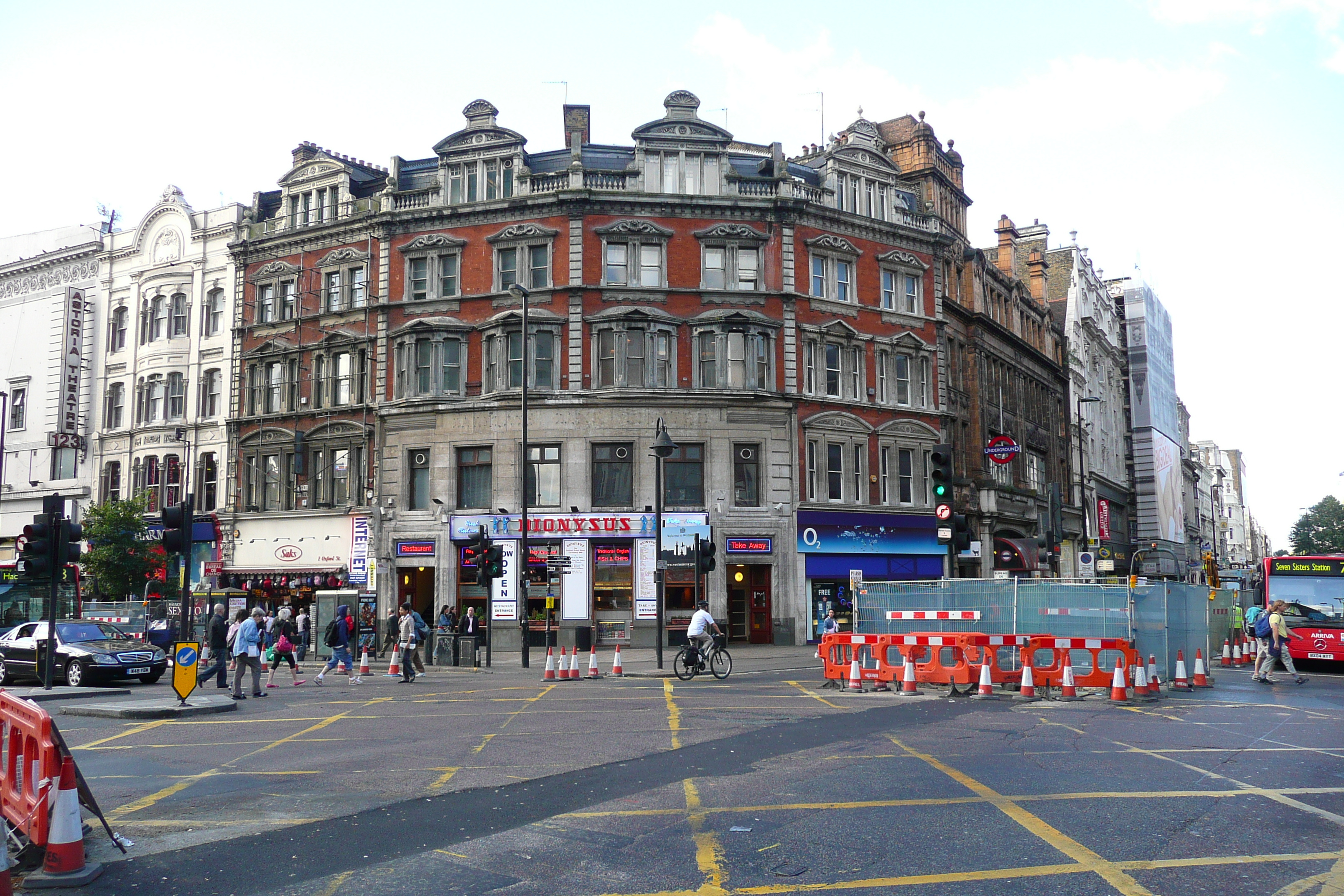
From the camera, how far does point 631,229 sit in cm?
3741

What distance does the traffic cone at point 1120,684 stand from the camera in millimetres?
17234

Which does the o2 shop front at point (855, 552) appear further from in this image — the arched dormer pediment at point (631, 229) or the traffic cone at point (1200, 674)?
the traffic cone at point (1200, 674)

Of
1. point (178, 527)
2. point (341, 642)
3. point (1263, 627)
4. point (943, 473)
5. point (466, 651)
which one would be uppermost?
point (943, 473)

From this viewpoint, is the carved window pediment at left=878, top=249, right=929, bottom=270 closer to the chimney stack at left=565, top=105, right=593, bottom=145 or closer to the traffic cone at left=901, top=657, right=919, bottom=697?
the chimney stack at left=565, top=105, right=593, bottom=145

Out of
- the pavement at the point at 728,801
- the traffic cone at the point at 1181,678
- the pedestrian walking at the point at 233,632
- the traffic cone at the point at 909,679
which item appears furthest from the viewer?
the pedestrian walking at the point at 233,632

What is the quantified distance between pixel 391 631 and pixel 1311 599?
86.9 ft

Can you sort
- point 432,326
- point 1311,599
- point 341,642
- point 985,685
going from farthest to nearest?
point 432,326 → point 1311,599 → point 341,642 → point 985,685

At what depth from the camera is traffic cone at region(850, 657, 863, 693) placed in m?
19.7

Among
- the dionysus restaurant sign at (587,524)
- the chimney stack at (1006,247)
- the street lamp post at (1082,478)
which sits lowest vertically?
the dionysus restaurant sign at (587,524)

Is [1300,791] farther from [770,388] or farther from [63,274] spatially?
[63,274]

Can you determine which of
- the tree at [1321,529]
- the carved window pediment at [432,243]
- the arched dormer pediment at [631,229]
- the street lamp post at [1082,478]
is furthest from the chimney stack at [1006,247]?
the tree at [1321,529]

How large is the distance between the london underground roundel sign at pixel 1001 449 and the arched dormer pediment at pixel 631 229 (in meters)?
16.2

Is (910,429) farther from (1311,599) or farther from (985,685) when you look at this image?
(985,685)

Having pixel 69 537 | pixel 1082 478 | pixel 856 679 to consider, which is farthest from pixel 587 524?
pixel 1082 478
